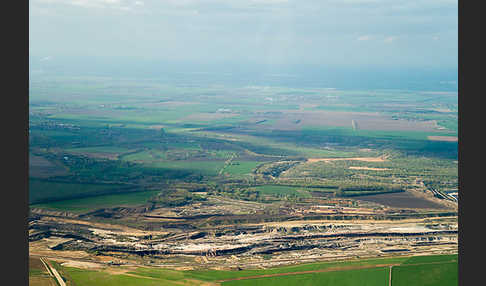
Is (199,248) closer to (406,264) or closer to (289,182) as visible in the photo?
(406,264)

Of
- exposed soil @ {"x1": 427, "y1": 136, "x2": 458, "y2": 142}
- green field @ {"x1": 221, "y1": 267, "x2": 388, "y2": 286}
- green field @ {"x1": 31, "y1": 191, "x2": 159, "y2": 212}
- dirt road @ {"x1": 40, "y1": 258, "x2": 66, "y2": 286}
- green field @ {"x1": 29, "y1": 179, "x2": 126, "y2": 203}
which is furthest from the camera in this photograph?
exposed soil @ {"x1": 427, "y1": 136, "x2": 458, "y2": 142}

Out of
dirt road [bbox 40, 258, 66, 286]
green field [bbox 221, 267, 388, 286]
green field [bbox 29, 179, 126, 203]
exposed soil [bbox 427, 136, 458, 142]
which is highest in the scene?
exposed soil [bbox 427, 136, 458, 142]

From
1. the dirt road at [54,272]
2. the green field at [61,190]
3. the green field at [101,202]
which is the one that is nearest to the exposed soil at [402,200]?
the green field at [101,202]

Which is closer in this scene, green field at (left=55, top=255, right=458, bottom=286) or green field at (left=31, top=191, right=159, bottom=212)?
green field at (left=55, top=255, right=458, bottom=286)

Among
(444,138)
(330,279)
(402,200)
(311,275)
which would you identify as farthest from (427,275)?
(444,138)

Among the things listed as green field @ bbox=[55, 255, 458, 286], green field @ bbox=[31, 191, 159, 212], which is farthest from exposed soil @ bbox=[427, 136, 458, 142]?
green field @ bbox=[55, 255, 458, 286]

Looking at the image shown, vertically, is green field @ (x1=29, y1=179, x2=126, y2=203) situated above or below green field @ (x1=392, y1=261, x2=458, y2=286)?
above

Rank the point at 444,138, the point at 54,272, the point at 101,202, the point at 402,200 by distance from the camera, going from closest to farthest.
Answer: the point at 54,272 < the point at 101,202 < the point at 402,200 < the point at 444,138

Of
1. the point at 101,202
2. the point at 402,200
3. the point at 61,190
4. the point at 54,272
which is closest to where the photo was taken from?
the point at 54,272

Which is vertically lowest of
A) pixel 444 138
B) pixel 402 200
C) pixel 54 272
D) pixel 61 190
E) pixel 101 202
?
pixel 54 272

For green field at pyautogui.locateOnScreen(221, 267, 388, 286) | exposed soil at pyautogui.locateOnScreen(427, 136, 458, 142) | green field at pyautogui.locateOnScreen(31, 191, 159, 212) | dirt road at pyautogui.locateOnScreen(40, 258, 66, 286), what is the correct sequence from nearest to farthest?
1. dirt road at pyautogui.locateOnScreen(40, 258, 66, 286)
2. green field at pyautogui.locateOnScreen(221, 267, 388, 286)
3. green field at pyautogui.locateOnScreen(31, 191, 159, 212)
4. exposed soil at pyautogui.locateOnScreen(427, 136, 458, 142)

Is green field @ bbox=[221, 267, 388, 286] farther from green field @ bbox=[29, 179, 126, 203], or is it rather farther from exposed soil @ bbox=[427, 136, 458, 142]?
exposed soil @ bbox=[427, 136, 458, 142]

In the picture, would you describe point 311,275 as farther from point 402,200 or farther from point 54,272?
point 402,200
